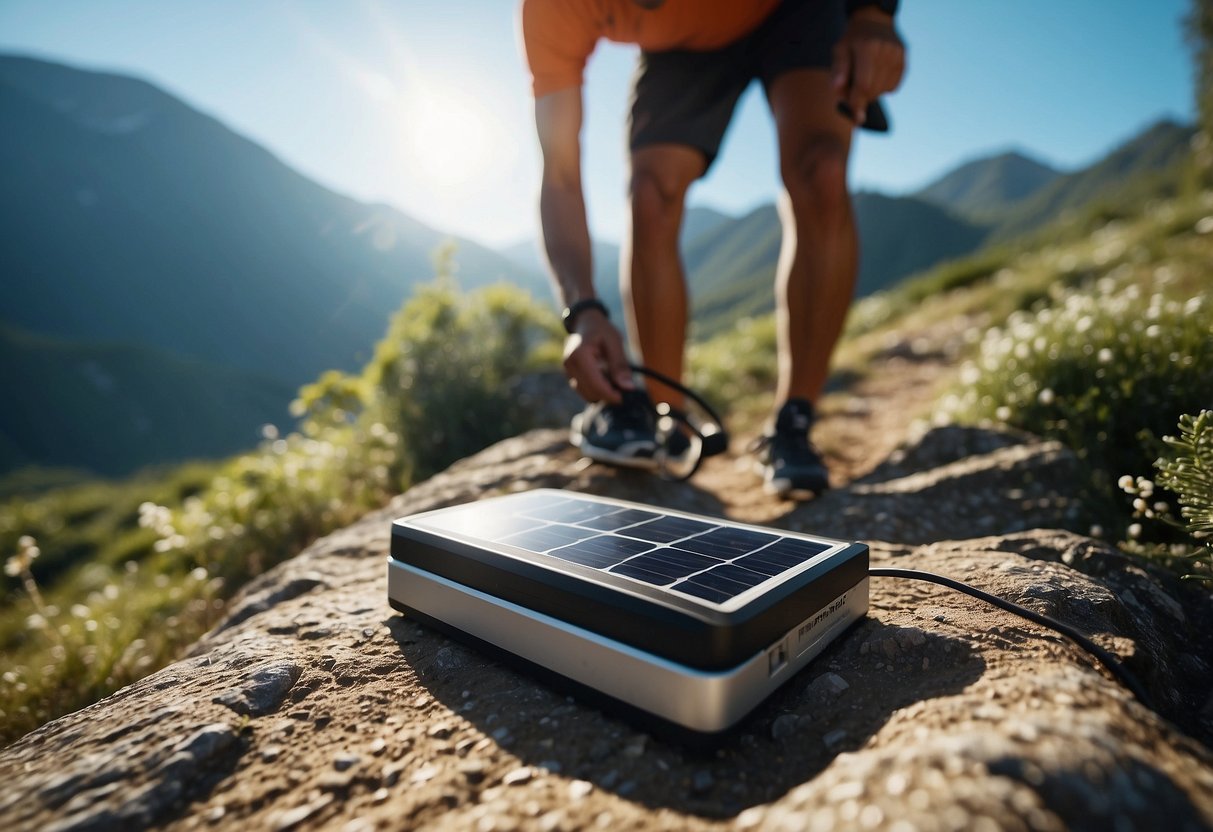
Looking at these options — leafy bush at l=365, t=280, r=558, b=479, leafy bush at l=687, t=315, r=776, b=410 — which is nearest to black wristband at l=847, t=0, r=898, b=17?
leafy bush at l=365, t=280, r=558, b=479

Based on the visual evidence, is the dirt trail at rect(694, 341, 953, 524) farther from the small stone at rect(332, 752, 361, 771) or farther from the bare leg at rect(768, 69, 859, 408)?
the small stone at rect(332, 752, 361, 771)

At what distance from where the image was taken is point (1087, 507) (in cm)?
185

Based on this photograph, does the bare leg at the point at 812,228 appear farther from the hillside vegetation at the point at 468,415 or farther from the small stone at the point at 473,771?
the small stone at the point at 473,771

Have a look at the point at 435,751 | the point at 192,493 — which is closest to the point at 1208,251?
the point at 435,751

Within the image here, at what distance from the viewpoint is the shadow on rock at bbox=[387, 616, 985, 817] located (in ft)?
2.84

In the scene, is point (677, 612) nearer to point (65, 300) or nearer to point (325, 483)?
point (325, 483)

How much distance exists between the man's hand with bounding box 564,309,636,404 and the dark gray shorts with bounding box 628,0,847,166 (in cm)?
103

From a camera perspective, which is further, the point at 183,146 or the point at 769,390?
the point at 183,146

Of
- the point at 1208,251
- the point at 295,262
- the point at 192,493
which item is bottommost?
the point at 192,493

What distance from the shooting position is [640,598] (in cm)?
94

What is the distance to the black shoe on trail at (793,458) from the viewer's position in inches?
85.4

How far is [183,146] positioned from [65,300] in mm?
35410

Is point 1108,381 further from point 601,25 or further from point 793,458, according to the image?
point 601,25

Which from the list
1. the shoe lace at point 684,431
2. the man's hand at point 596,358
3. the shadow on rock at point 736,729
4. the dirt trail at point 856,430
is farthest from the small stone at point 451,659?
the dirt trail at point 856,430
